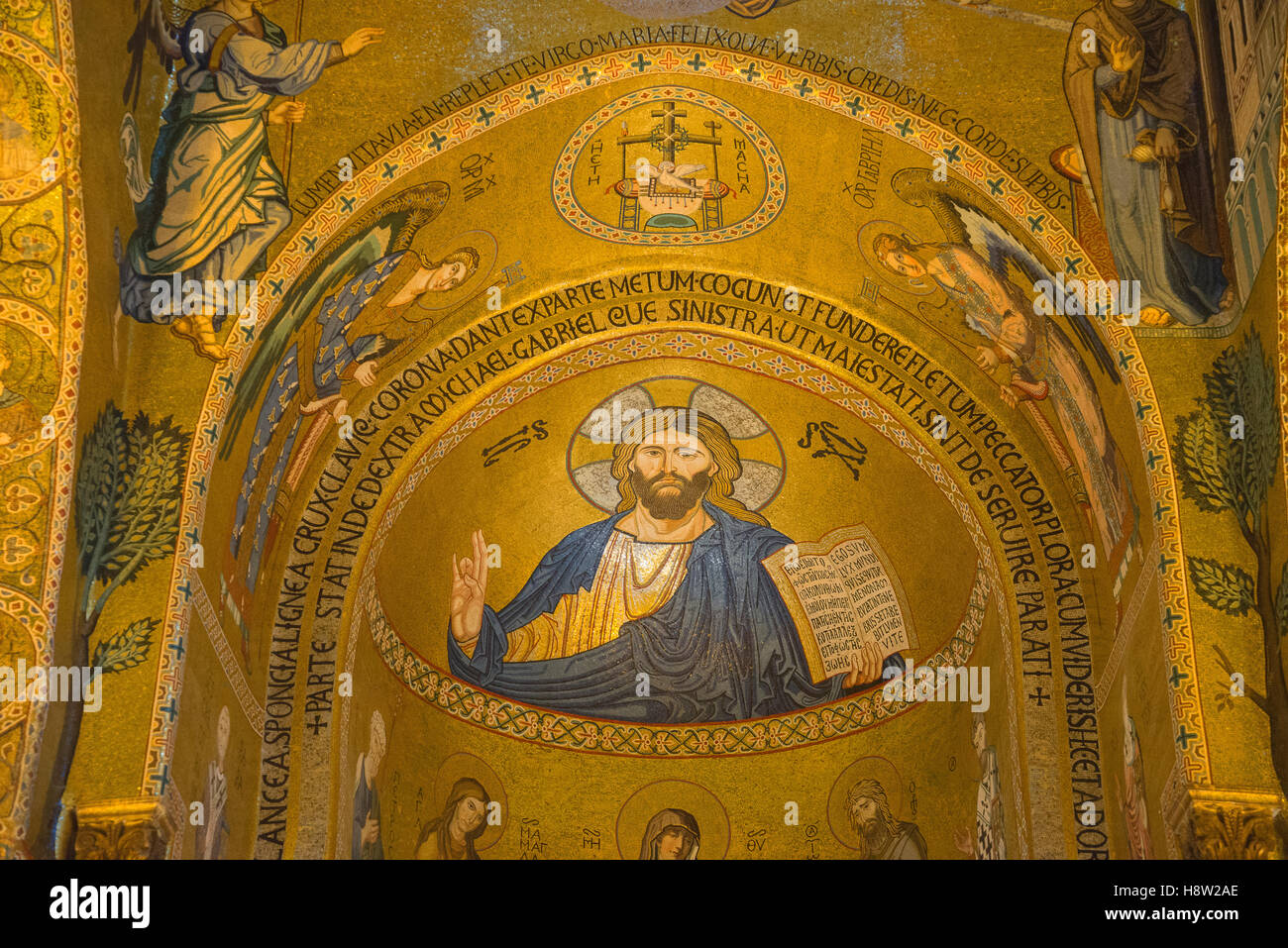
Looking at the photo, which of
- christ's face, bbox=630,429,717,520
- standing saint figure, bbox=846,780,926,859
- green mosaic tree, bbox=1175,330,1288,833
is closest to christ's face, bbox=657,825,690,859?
standing saint figure, bbox=846,780,926,859

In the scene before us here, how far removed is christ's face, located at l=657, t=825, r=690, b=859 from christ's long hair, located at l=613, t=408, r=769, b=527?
280 cm

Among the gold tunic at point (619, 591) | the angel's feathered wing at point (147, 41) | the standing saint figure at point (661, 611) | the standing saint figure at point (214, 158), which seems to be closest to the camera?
the angel's feathered wing at point (147, 41)

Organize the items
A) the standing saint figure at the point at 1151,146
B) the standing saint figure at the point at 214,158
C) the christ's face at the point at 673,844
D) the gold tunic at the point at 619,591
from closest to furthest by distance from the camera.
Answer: the standing saint figure at the point at 1151,146 < the standing saint figure at the point at 214,158 < the christ's face at the point at 673,844 < the gold tunic at the point at 619,591

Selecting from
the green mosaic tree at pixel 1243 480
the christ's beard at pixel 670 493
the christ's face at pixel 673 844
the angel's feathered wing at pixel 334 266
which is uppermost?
the angel's feathered wing at pixel 334 266

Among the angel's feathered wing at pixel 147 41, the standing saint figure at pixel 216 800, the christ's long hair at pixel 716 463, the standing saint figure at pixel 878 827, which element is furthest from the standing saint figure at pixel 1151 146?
the standing saint figure at pixel 216 800

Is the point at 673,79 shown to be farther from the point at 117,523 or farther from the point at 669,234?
the point at 117,523

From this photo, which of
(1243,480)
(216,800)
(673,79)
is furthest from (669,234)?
(216,800)

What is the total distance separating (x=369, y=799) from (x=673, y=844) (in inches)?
111

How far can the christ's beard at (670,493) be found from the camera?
15102mm

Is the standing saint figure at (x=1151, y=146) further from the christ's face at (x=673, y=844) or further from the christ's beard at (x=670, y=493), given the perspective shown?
the christ's face at (x=673, y=844)

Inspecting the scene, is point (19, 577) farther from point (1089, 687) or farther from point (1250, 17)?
point (1250, 17)

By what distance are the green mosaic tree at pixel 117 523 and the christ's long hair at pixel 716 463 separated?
4598 mm

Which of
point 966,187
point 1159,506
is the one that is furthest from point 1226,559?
point 966,187

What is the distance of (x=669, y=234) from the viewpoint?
13.7 meters
